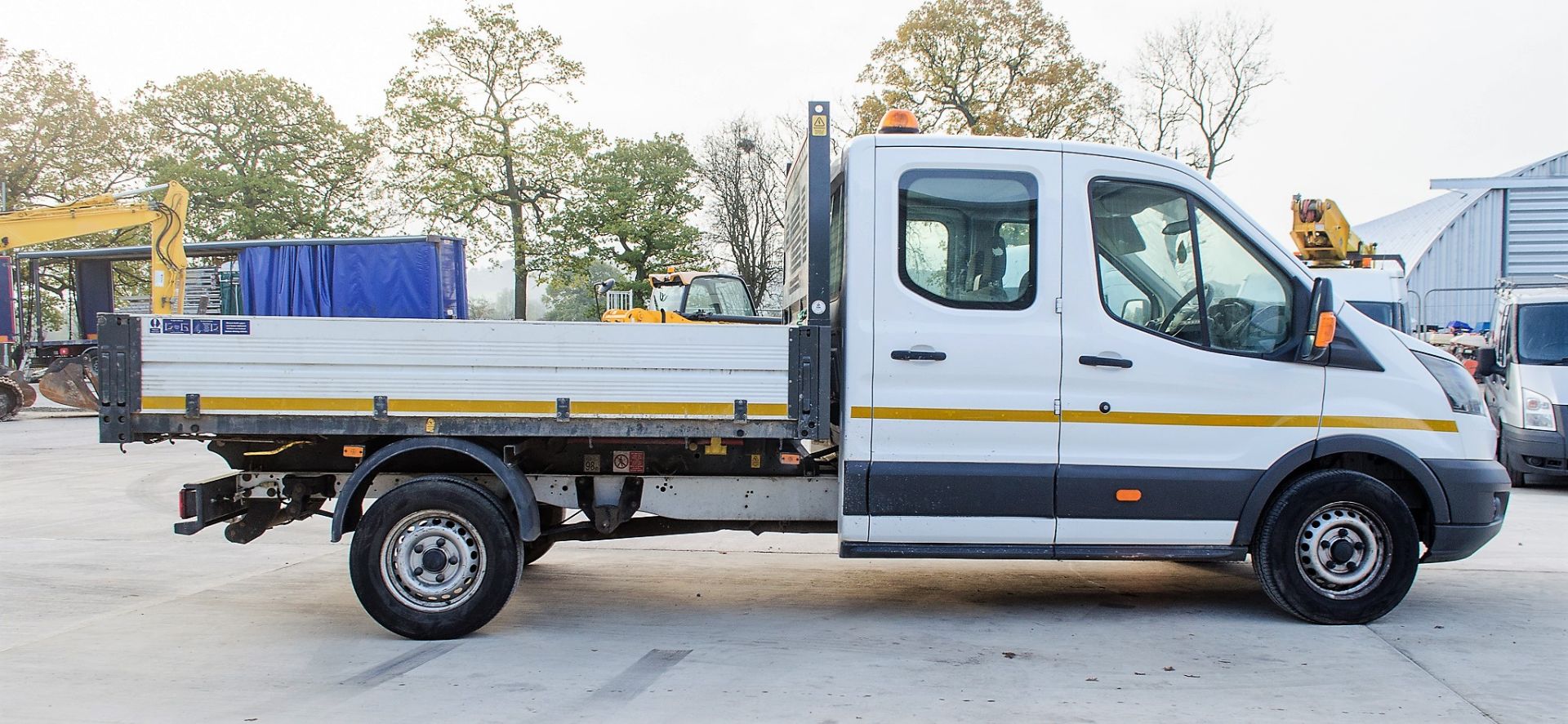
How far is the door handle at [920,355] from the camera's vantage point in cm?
505

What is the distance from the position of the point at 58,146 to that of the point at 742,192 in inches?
957

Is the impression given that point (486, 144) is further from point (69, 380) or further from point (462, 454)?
point (462, 454)

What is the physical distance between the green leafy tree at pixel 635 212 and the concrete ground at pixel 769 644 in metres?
27.4

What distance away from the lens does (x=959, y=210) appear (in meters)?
5.15

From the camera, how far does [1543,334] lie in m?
10.7

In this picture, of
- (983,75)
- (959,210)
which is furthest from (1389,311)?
(983,75)

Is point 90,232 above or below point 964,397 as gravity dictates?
above

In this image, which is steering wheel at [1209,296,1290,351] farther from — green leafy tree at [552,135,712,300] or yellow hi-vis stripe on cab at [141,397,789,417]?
green leafy tree at [552,135,712,300]

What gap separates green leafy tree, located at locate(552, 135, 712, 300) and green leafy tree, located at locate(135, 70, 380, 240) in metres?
7.53

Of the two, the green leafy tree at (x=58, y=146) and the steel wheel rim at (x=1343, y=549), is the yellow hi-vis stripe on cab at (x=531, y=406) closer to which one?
the steel wheel rim at (x=1343, y=549)

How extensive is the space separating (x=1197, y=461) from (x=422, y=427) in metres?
3.94

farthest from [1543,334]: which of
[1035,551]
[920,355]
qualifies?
[920,355]

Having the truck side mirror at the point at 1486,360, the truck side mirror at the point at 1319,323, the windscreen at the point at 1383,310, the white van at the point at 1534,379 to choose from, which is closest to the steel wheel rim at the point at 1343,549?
the truck side mirror at the point at 1319,323

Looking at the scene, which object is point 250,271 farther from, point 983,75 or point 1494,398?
point 983,75
